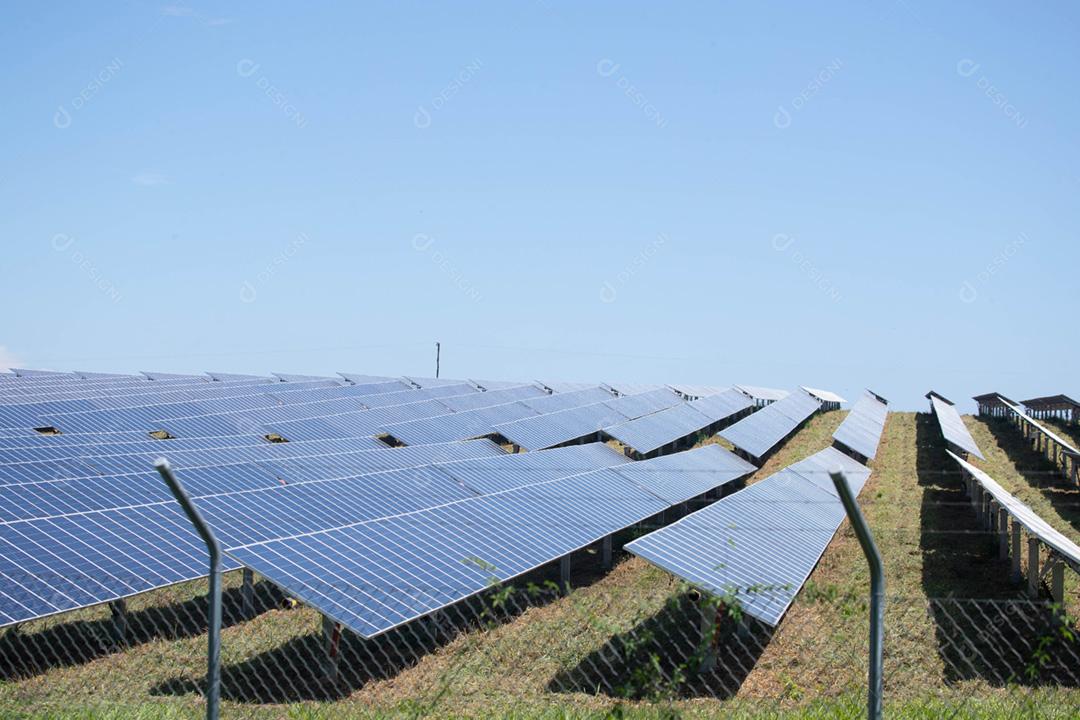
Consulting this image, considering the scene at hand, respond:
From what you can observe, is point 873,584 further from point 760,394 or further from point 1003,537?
point 760,394

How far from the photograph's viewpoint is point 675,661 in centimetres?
1052

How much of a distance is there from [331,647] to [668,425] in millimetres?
20452

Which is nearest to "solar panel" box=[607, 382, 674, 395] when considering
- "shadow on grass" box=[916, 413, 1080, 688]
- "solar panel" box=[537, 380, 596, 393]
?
"solar panel" box=[537, 380, 596, 393]

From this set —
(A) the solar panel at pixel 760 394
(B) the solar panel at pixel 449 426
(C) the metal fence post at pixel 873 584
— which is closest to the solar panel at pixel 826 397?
(A) the solar panel at pixel 760 394

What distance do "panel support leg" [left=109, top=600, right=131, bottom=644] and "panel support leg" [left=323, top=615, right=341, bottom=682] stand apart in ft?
7.76

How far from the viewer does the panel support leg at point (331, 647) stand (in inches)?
378

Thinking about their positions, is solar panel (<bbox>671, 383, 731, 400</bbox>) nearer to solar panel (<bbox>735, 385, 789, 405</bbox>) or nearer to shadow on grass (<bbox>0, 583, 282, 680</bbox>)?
solar panel (<bbox>735, 385, 789, 405</bbox>)

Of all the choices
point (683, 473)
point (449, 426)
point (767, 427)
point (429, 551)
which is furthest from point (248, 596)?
point (767, 427)

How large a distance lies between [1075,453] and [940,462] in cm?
655

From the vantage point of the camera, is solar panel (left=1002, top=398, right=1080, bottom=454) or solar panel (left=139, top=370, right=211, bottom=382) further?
solar panel (left=139, top=370, right=211, bottom=382)

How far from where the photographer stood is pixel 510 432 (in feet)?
90.4

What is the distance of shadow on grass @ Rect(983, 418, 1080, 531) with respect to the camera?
20587 millimetres

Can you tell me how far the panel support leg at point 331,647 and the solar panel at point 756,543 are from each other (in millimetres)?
3051

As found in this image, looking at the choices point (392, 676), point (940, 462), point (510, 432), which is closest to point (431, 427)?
point (510, 432)
